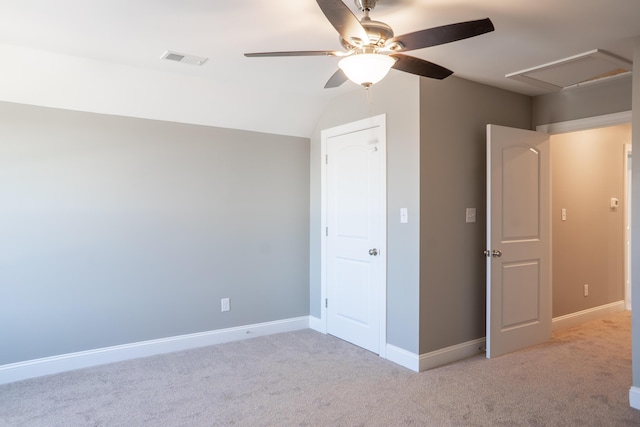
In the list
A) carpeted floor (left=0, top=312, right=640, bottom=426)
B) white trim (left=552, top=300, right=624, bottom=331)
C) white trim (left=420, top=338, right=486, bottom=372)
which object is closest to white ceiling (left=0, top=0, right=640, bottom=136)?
carpeted floor (left=0, top=312, right=640, bottom=426)

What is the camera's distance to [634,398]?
8.98 feet

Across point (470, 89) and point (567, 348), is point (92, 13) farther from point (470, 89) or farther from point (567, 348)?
point (567, 348)

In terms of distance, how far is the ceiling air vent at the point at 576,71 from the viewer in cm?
303

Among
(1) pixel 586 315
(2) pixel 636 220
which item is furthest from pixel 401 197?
(1) pixel 586 315

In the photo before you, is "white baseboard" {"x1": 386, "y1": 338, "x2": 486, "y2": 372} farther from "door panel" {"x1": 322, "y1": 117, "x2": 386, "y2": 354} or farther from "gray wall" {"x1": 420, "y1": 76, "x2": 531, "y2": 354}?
"door panel" {"x1": 322, "y1": 117, "x2": 386, "y2": 354}

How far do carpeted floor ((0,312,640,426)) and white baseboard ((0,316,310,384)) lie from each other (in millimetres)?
90

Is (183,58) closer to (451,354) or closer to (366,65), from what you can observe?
(366,65)

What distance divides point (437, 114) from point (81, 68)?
A: 2.68 metres

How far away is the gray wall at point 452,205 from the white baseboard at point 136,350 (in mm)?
1611

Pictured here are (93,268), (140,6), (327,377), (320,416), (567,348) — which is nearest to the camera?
(140,6)

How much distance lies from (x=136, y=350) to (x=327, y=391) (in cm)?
172

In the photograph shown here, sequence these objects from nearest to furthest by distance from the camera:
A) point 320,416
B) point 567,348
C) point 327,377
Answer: point 320,416 → point 327,377 → point 567,348

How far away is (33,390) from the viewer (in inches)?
119

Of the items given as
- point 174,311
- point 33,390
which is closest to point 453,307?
point 174,311
